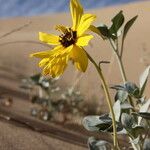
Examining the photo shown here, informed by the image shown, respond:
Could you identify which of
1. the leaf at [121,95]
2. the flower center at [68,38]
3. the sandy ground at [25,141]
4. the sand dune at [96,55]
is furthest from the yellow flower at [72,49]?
the sand dune at [96,55]

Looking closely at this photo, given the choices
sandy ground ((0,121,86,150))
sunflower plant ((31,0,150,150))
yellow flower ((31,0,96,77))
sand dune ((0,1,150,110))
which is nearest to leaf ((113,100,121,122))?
sunflower plant ((31,0,150,150))

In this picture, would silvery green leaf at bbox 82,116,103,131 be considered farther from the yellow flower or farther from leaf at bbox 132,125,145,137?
the yellow flower

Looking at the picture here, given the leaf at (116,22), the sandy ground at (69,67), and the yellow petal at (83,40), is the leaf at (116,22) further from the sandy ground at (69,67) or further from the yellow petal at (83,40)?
the sandy ground at (69,67)

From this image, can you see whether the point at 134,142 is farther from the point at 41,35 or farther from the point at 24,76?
the point at 24,76

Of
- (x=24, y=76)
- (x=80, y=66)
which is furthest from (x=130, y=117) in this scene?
(x=24, y=76)

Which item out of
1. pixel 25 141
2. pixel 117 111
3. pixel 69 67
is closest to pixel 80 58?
pixel 117 111

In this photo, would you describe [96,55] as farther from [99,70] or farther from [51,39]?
[99,70]
